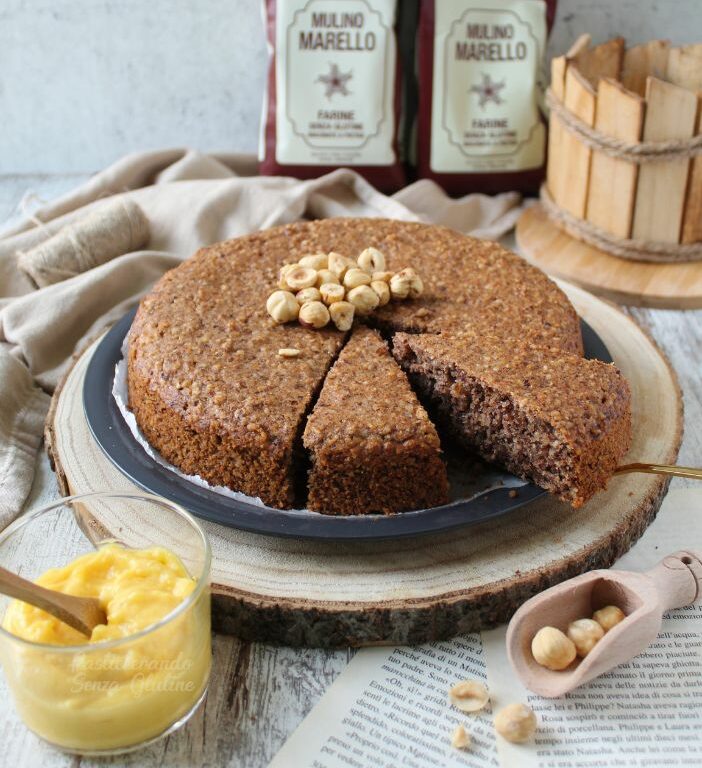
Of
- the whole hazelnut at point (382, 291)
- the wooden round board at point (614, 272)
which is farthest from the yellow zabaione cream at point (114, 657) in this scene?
the wooden round board at point (614, 272)

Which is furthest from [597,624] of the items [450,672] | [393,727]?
[393,727]

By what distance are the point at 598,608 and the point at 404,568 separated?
42 centimetres

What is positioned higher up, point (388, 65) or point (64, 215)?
point (388, 65)

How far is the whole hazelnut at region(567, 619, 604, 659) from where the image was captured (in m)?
1.97

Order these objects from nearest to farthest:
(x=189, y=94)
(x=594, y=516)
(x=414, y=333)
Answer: (x=594, y=516), (x=414, y=333), (x=189, y=94)

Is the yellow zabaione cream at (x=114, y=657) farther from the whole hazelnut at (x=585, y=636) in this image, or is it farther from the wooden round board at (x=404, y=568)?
the whole hazelnut at (x=585, y=636)

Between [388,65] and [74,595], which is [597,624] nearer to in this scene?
[74,595]

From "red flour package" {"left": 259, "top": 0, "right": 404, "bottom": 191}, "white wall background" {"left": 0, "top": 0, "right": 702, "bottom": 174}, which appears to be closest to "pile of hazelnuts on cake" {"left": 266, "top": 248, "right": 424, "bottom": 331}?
"red flour package" {"left": 259, "top": 0, "right": 404, "bottom": 191}

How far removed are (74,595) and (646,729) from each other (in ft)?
3.72

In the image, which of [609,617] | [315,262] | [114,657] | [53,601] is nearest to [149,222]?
[315,262]

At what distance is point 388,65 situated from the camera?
3.79 m

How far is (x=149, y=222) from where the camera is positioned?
11.7ft

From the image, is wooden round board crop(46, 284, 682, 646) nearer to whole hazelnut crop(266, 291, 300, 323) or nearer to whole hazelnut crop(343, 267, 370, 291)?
whole hazelnut crop(266, 291, 300, 323)

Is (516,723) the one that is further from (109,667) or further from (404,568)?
(109,667)
